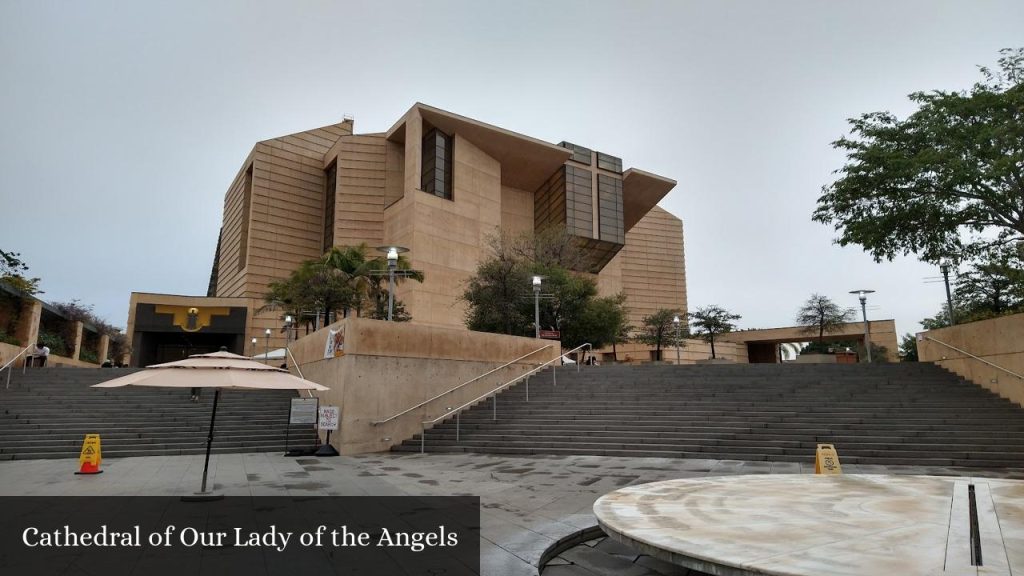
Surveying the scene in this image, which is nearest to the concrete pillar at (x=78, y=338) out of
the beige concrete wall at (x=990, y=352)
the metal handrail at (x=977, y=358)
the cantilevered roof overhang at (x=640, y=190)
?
the metal handrail at (x=977, y=358)

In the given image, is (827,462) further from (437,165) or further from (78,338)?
(437,165)

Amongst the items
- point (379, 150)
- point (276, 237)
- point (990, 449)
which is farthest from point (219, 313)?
point (990, 449)

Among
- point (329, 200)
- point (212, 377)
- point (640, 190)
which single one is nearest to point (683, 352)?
point (640, 190)

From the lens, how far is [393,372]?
1552 cm

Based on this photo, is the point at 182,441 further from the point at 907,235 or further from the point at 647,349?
the point at 647,349

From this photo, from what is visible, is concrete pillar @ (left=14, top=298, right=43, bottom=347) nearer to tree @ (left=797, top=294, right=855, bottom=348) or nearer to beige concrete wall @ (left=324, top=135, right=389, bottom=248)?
beige concrete wall @ (left=324, top=135, right=389, bottom=248)

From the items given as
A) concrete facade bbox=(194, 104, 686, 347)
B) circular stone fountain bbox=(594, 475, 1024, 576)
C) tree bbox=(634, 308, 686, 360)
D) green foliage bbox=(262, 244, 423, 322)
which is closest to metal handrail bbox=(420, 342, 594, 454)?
circular stone fountain bbox=(594, 475, 1024, 576)

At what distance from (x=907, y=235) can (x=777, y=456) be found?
8215mm

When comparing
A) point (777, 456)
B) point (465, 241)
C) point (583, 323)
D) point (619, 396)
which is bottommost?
point (777, 456)

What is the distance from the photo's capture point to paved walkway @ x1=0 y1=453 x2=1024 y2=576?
6.13 m

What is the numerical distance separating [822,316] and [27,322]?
55.5 m

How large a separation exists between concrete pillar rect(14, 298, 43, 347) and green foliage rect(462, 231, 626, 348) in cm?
2154

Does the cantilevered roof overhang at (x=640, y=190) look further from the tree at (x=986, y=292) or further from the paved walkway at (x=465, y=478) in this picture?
the paved walkway at (x=465, y=478)

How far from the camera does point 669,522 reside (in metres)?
4.68
